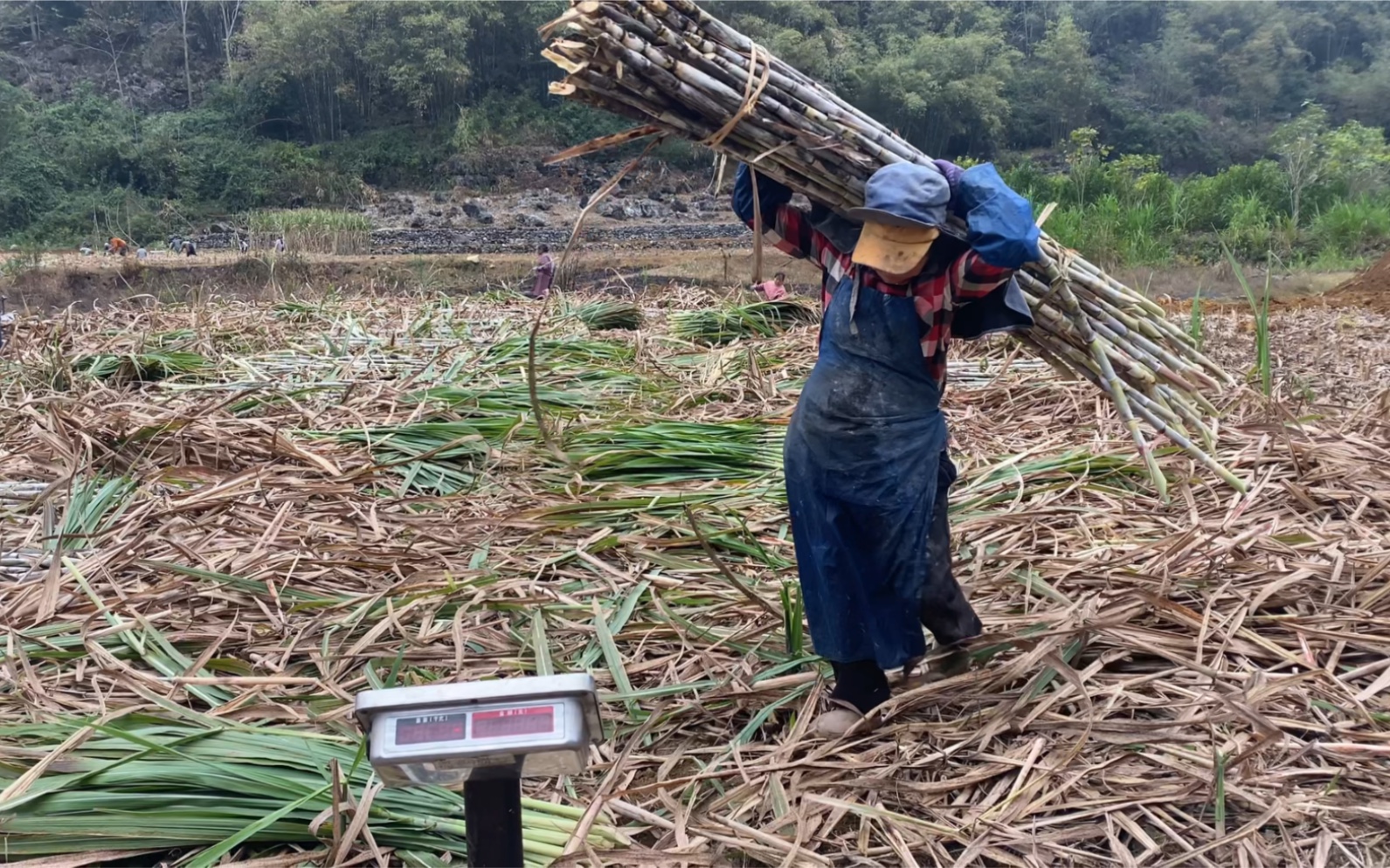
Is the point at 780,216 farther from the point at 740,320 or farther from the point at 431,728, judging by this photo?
the point at 740,320

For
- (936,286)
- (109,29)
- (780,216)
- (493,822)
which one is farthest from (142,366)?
(109,29)

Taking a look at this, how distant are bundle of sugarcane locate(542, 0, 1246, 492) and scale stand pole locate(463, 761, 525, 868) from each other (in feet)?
4.76

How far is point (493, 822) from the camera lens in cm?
124

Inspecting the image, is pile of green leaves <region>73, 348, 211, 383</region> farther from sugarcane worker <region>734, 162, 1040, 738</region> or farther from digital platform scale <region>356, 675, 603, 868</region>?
digital platform scale <region>356, 675, 603, 868</region>

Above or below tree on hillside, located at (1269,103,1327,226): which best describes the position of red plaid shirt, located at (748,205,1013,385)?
above

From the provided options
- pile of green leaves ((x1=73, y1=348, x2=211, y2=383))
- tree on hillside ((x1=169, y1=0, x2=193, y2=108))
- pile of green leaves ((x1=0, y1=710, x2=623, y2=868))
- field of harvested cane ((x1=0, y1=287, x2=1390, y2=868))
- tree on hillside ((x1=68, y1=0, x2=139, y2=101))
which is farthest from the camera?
tree on hillside ((x1=68, y1=0, x2=139, y2=101))

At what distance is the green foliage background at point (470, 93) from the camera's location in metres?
34.0

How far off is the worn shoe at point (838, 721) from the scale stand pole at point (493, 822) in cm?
121

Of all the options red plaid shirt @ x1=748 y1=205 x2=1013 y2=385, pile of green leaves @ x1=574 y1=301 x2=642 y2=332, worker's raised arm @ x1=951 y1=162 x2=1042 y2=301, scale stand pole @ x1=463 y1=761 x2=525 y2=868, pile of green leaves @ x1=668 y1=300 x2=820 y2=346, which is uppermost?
worker's raised arm @ x1=951 y1=162 x2=1042 y2=301

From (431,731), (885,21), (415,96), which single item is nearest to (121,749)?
(431,731)

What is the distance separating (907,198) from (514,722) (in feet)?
4.40

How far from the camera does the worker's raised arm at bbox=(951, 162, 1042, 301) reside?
6.52 ft

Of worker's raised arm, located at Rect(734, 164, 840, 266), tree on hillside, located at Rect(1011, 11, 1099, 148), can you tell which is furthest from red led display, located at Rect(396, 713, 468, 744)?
tree on hillside, located at Rect(1011, 11, 1099, 148)

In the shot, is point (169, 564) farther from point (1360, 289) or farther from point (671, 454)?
point (1360, 289)
